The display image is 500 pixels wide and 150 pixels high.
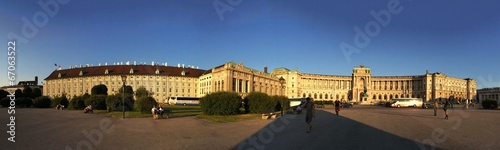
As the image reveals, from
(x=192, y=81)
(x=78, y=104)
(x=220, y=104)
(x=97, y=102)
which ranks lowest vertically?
(x=78, y=104)

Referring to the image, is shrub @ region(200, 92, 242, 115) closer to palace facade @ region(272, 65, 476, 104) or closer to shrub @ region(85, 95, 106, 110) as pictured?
shrub @ region(85, 95, 106, 110)

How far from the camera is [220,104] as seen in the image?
3131cm

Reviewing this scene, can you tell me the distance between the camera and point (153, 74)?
13550 centimetres

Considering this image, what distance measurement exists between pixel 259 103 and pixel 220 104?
4.76 meters

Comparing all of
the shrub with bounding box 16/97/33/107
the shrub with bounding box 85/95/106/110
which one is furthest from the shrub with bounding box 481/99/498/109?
the shrub with bounding box 16/97/33/107

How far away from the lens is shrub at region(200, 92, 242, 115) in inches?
1231

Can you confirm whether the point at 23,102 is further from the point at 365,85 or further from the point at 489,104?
the point at 365,85

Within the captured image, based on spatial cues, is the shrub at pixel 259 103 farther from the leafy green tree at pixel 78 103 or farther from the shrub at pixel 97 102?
the leafy green tree at pixel 78 103

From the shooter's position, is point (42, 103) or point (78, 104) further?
point (42, 103)

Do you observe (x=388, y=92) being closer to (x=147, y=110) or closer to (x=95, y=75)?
(x=95, y=75)

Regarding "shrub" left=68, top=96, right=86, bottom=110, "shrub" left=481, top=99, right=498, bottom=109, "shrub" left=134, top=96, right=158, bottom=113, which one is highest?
"shrub" left=134, top=96, right=158, bottom=113

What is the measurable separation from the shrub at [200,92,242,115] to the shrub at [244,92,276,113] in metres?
2.28

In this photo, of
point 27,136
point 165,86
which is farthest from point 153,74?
point 27,136

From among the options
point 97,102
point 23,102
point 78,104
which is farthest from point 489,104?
point 23,102
